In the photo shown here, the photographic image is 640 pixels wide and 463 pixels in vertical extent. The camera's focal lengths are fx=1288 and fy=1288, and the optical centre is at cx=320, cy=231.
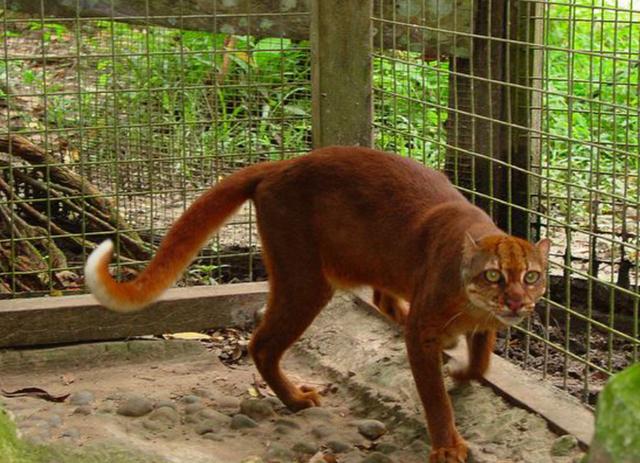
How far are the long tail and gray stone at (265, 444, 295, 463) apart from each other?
69cm

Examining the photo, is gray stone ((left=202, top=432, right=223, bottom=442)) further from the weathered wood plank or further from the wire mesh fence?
the weathered wood plank

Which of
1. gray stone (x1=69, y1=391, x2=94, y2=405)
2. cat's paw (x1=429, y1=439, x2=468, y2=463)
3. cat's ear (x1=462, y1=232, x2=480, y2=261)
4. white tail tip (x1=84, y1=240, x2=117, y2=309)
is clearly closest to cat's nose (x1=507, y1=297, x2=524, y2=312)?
cat's ear (x1=462, y1=232, x2=480, y2=261)

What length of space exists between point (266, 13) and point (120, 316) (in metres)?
1.44

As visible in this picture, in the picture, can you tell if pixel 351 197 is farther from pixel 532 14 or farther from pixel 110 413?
pixel 532 14

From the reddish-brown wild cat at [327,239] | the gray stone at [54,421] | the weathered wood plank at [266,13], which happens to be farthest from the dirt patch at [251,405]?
the weathered wood plank at [266,13]

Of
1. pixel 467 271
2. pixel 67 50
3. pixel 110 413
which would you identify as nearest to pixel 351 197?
pixel 467 271

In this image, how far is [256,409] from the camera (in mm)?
4551

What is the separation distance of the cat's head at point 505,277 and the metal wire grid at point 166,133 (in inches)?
60.9

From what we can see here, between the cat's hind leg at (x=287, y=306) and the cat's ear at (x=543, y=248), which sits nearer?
the cat's ear at (x=543, y=248)

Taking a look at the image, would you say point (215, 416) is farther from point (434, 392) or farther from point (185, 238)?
point (434, 392)

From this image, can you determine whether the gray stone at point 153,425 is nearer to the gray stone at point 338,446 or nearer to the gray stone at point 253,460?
the gray stone at point 253,460

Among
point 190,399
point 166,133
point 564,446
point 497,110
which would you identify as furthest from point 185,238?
point 497,110

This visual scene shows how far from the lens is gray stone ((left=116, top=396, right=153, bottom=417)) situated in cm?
446

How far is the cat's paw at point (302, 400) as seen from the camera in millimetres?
4570
